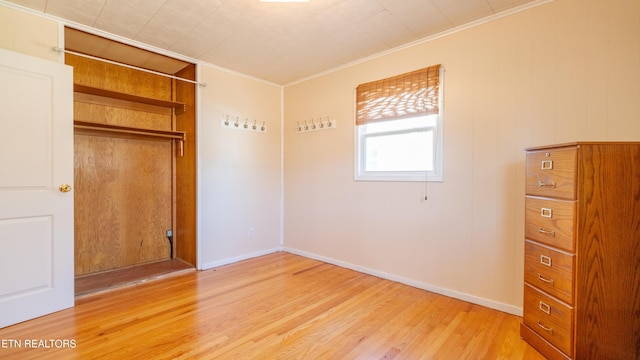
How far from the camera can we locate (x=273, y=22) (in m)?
2.48

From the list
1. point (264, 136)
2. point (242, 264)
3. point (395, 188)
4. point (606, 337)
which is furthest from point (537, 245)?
point (264, 136)

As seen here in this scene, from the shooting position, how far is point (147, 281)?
9.71 ft

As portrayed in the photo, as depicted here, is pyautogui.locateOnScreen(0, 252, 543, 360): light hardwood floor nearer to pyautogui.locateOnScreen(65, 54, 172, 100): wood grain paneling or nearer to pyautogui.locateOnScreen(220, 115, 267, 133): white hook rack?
pyautogui.locateOnScreen(220, 115, 267, 133): white hook rack

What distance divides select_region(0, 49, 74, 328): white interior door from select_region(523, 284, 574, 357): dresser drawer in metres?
3.50

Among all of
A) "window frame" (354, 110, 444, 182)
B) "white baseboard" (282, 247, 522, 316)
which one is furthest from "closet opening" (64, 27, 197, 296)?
"window frame" (354, 110, 444, 182)

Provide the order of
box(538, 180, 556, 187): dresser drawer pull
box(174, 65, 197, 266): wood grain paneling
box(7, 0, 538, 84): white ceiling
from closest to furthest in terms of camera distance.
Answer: box(538, 180, 556, 187): dresser drawer pull, box(7, 0, 538, 84): white ceiling, box(174, 65, 197, 266): wood grain paneling

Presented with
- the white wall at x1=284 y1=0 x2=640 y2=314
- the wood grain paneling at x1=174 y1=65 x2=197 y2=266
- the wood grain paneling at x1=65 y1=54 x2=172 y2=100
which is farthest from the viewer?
the wood grain paneling at x1=174 y1=65 x2=197 y2=266

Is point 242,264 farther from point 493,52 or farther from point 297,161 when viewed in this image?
point 493,52

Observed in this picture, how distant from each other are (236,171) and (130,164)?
1.22 metres

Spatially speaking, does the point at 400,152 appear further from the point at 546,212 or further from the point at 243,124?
the point at 243,124

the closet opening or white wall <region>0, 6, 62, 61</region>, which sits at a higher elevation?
white wall <region>0, 6, 62, 61</region>

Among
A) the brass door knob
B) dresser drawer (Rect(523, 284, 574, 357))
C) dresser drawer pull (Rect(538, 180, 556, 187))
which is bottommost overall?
dresser drawer (Rect(523, 284, 574, 357))

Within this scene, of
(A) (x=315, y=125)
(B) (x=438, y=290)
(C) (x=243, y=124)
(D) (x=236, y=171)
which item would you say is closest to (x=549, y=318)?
(B) (x=438, y=290)

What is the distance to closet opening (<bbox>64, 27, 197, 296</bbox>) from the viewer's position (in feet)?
9.99
